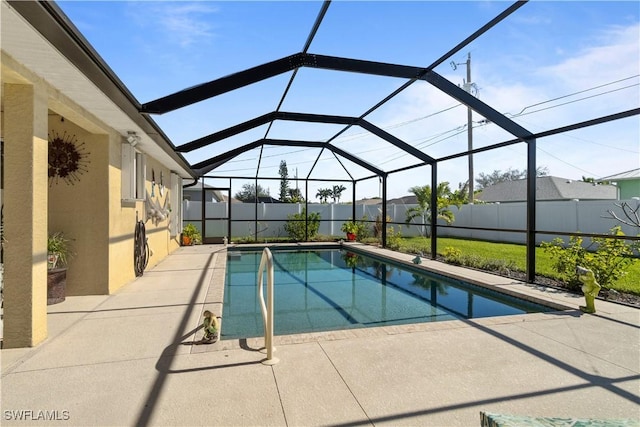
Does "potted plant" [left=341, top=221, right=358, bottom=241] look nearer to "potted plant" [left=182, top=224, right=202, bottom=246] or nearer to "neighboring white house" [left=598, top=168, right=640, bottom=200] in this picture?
"potted plant" [left=182, top=224, right=202, bottom=246]

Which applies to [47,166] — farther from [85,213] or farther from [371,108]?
[371,108]

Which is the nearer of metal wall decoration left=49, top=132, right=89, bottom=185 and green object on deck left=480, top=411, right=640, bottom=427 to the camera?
green object on deck left=480, top=411, right=640, bottom=427

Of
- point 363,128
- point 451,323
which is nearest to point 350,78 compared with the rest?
point 363,128

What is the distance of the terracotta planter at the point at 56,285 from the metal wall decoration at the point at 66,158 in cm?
120

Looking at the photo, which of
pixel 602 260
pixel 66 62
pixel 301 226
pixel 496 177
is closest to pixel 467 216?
pixel 301 226

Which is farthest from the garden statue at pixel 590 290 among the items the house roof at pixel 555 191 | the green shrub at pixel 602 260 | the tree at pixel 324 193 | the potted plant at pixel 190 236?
the tree at pixel 324 193

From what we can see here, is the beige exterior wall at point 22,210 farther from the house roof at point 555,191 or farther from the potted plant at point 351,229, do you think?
the house roof at point 555,191

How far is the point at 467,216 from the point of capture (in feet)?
55.6

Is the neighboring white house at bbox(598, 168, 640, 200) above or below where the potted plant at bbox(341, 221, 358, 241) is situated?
above

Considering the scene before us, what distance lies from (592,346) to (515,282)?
110 inches

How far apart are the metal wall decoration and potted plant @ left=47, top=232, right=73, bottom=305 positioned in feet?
2.50

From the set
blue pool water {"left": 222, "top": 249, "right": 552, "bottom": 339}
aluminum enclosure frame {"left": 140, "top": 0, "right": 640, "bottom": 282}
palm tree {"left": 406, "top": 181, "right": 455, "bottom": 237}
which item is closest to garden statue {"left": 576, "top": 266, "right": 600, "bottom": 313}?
blue pool water {"left": 222, "top": 249, "right": 552, "bottom": 339}

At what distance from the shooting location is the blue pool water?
4445 mm

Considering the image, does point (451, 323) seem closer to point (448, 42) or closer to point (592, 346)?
point (592, 346)
